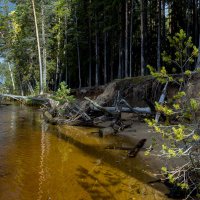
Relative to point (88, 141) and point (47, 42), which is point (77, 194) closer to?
point (88, 141)

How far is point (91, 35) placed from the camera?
3606cm

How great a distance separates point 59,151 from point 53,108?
8.21 meters

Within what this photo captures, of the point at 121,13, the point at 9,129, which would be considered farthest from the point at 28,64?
the point at 9,129

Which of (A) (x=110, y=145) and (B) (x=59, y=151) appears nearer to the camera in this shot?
(B) (x=59, y=151)

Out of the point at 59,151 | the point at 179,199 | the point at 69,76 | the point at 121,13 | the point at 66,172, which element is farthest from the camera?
the point at 69,76

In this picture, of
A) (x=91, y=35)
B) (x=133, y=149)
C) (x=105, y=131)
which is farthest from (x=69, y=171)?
(x=91, y=35)

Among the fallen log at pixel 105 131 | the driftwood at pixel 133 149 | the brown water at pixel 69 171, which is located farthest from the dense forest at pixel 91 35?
the brown water at pixel 69 171

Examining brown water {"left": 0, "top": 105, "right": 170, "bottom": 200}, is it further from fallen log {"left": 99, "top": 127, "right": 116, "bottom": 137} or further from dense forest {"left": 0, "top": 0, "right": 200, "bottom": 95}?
dense forest {"left": 0, "top": 0, "right": 200, "bottom": 95}

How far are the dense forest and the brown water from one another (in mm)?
15518

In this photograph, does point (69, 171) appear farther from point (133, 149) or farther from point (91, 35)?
point (91, 35)

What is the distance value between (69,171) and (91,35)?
28911mm

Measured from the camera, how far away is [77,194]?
7.02 metres

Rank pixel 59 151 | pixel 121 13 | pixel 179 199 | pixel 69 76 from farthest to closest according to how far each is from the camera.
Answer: pixel 69 76
pixel 121 13
pixel 59 151
pixel 179 199

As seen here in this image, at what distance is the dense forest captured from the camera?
29.2 meters
